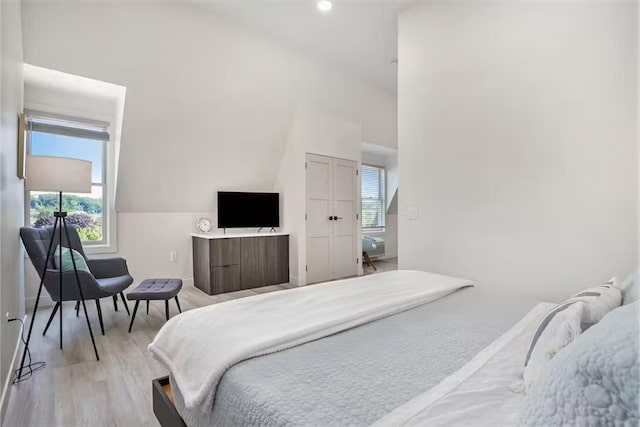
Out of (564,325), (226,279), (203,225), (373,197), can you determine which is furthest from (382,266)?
(564,325)

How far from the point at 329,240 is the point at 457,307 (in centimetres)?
339

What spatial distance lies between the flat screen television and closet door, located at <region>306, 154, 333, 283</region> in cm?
59

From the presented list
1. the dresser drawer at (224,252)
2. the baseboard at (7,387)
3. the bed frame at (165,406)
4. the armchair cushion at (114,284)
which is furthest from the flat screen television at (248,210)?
the bed frame at (165,406)

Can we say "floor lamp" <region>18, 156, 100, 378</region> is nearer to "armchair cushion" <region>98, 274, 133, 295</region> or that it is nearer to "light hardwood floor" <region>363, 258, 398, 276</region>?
"armchair cushion" <region>98, 274, 133, 295</region>

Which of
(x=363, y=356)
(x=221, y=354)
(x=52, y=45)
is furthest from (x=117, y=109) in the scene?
(x=363, y=356)

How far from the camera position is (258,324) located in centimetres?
112

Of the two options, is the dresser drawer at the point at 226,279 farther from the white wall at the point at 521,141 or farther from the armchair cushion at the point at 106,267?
the white wall at the point at 521,141

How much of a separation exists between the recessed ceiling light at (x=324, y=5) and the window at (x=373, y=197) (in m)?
3.80

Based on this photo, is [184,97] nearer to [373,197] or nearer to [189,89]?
[189,89]

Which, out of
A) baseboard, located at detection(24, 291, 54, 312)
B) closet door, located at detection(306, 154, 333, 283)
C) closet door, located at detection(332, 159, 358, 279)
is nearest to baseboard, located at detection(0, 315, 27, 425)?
baseboard, located at detection(24, 291, 54, 312)

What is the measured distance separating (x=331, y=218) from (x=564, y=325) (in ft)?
13.3

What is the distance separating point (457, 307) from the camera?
1.45 m

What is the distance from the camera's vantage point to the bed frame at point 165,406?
45.0 inches

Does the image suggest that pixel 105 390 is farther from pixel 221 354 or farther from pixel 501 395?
pixel 501 395
